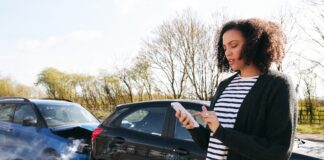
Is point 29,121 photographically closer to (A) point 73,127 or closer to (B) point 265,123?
(A) point 73,127

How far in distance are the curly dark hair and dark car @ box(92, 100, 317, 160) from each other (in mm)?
2667

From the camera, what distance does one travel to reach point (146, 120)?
17.0ft

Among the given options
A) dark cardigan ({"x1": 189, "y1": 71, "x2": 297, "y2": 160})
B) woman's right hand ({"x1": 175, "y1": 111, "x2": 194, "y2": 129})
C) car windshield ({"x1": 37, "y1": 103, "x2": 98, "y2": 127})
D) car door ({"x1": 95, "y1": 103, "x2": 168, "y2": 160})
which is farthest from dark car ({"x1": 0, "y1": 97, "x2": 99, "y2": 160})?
dark cardigan ({"x1": 189, "y1": 71, "x2": 297, "y2": 160})

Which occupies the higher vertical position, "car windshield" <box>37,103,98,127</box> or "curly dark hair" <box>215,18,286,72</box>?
"curly dark hair" <box>215,18,286,72</box>

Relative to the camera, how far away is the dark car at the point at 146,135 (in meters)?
4.70

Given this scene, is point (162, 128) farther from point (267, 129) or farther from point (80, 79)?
point (80, 79)

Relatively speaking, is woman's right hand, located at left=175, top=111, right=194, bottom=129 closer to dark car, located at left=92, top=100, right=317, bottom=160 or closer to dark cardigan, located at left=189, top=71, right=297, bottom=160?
dark cardigan, located at left=189, top=71, right=297, bottom=160

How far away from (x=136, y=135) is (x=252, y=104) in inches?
136

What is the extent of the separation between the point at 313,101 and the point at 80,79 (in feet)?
72.6

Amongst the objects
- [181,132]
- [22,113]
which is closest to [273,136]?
[181,132]

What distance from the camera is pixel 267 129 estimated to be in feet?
5.80

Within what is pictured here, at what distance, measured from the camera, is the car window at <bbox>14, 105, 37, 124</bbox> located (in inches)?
289

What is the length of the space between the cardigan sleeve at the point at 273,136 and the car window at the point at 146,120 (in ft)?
10.6

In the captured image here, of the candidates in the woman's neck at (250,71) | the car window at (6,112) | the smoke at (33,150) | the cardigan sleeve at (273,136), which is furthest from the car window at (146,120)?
the car window at (6,112)
